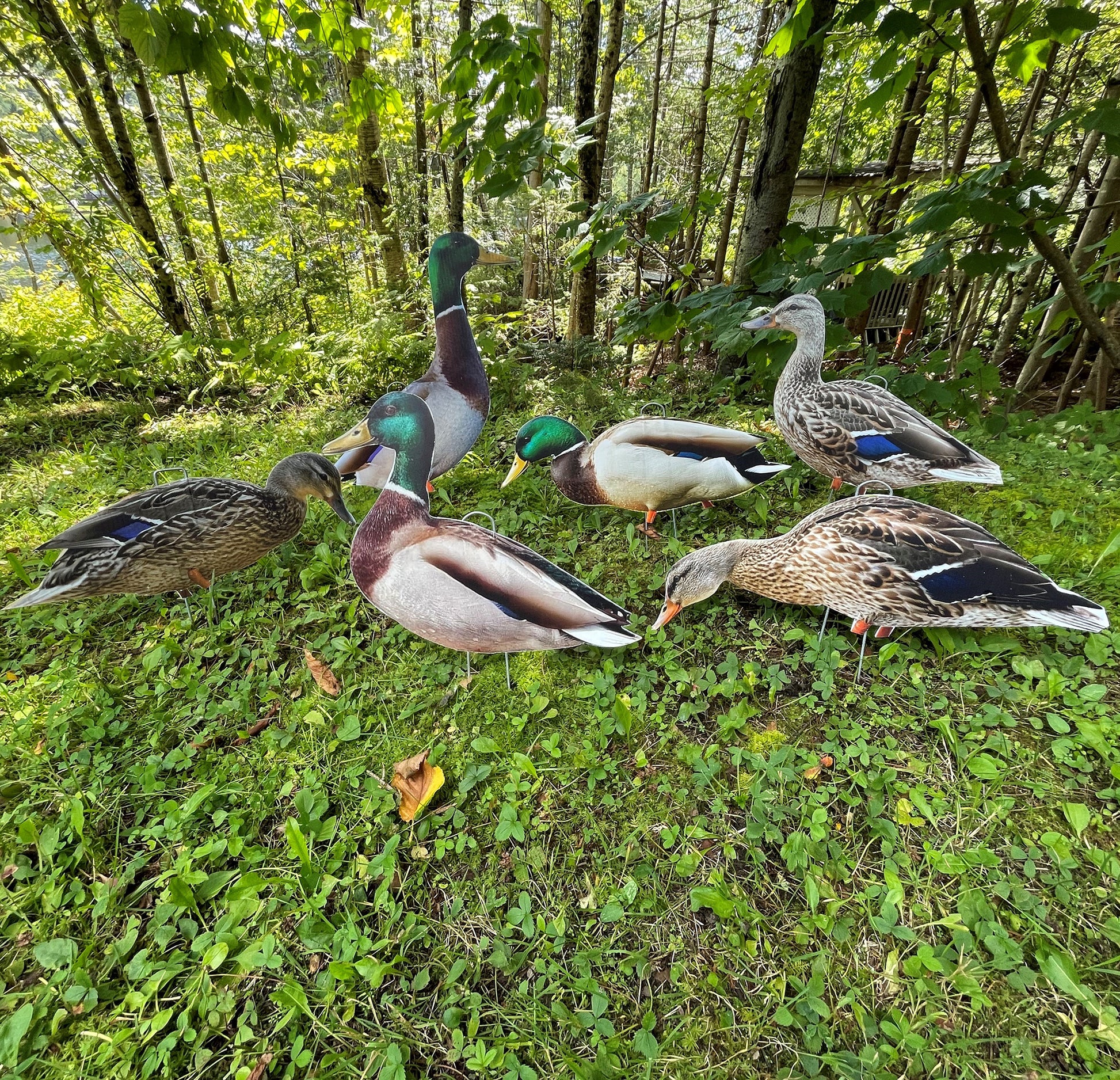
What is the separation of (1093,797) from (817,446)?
154cm

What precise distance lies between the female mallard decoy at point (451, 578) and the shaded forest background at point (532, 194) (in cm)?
132

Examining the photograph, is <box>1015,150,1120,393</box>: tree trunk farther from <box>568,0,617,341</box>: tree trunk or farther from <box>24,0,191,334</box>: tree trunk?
<box>24,0,191,334</box>: tree trunk

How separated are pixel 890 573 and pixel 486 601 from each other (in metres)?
1.36

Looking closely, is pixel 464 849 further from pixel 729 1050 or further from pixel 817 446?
pixel 817 446

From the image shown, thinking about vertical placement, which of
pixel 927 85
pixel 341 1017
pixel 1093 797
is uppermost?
pixel 927 85

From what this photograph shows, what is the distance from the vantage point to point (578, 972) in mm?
1303

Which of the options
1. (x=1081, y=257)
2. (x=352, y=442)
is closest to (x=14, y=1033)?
(x=352, y=442)

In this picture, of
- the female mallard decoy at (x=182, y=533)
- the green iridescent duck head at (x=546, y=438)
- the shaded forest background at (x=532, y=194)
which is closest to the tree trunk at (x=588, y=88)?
the shaded forest background at (x=532, y=194)

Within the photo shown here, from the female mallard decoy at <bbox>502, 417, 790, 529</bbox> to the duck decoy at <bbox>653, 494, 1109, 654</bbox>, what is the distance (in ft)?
1.30

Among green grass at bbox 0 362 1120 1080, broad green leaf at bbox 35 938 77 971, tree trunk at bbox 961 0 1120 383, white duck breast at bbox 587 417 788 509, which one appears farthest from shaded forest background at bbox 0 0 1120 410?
broad green leaf at bbox 35 938 77 971

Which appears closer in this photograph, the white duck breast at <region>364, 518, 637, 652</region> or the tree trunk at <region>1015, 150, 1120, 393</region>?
the white duck breast at <region>364, 518, 637, 652</region>

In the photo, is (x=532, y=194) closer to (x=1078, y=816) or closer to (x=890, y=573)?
(x=890, y=573)

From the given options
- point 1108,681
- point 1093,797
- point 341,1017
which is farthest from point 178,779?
point 1108,681

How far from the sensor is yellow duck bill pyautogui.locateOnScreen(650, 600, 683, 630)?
76.3 inches
